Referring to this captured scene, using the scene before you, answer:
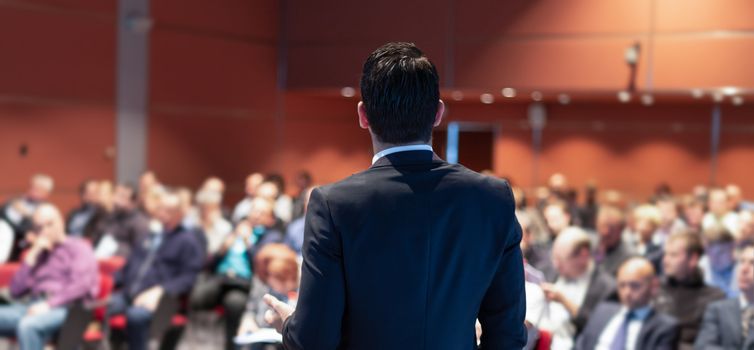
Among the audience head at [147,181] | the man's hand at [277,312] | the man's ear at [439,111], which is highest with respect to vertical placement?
the man's ear at [439,111]

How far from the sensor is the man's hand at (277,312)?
1.96 meters

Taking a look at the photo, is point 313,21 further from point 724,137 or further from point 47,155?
point 724,137

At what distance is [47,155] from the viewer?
34.2ft

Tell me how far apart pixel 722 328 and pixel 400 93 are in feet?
11.6

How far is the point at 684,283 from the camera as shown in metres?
5.73

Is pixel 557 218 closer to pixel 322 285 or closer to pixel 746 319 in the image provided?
pixel 746 319

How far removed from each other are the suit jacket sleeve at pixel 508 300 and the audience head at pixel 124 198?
731 cm

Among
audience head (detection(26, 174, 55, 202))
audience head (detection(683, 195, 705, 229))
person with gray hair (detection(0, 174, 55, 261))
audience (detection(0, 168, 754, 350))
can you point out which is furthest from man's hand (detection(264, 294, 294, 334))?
audience head (detection(26, 174, 55, 202))

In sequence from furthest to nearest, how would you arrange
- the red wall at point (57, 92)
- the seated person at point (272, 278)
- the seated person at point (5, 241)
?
the red wall at point (57, 92) < the seated person at point (5, 241) < the seated person at point (272, 278)

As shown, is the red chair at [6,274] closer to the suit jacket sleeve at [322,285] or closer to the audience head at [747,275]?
the audience head at [747,275]

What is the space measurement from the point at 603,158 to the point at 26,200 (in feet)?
27.4

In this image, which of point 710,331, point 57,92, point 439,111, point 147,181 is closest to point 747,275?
point 710,331

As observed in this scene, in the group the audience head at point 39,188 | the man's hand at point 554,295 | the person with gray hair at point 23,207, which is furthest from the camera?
the audience head at point 39,188

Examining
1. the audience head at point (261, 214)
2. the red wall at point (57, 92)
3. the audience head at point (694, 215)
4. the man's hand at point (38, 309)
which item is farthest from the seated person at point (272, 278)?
the red wall at point (57, 92)
